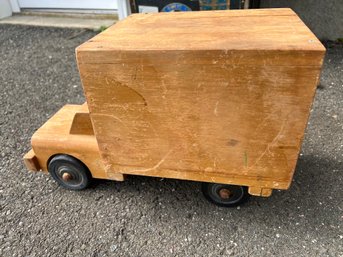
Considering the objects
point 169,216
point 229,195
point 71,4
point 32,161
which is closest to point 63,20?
point 71,4

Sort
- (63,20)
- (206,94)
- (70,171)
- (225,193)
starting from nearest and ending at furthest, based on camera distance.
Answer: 1. (206,94)
2. (225,193)
3. (70,171)
4. (63,20)

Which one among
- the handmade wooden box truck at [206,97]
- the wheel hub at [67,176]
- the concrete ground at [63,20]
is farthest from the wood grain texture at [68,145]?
the concrete ground at [63,20]

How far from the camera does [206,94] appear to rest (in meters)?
1.33

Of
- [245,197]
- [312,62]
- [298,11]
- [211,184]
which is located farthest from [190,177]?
A: [298,11]

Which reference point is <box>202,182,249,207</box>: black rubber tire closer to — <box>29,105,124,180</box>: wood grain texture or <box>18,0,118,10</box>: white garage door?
<box>29,105,124,180</box>: wood grain texture

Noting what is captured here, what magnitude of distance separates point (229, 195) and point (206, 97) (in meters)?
0.60

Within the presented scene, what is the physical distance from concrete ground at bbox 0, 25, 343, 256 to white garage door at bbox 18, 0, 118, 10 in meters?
3.09

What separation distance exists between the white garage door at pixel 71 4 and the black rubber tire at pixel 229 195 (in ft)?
12.5

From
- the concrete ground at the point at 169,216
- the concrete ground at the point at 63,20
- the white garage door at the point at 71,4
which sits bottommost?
the concrete ground at the point at 63,20

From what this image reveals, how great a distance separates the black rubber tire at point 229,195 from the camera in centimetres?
166

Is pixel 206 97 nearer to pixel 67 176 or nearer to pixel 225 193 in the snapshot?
pixel 225 193

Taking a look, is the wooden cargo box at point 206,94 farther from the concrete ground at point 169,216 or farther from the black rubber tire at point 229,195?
the concrete ground at point 169,216

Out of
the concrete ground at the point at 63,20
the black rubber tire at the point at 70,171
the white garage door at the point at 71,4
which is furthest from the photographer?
the white garage door at the point at 71,4

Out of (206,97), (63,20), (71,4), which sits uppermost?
(206,97)
